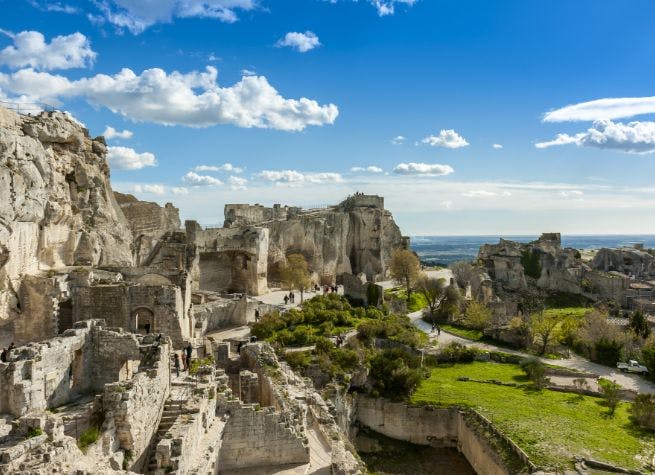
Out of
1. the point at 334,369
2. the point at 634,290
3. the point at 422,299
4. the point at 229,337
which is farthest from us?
the point at 634,290

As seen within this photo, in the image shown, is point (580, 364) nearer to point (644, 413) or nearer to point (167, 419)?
point (644, 413)

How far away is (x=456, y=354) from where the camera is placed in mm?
30203

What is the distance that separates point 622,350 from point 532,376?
899cm

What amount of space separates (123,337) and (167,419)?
3330mm

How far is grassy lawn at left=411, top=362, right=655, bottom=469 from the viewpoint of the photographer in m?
18.7

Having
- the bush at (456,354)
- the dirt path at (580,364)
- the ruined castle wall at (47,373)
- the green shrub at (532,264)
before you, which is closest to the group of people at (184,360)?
the ruined castle wall at (47,373)

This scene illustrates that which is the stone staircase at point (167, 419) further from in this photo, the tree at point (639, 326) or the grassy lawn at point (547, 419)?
the tree at point (639, 326)

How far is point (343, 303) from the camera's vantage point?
33875 millimetres

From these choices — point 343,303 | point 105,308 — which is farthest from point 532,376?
point 105,308

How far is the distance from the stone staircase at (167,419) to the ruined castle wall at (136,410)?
4.8 inches

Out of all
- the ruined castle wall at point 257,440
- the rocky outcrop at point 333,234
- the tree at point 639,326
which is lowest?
the tree at point 639,326

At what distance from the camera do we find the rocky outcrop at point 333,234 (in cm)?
4278

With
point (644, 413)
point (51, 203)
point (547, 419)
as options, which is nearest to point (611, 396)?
point (644, 413)

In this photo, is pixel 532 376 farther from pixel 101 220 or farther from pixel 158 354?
pixel 101 220
